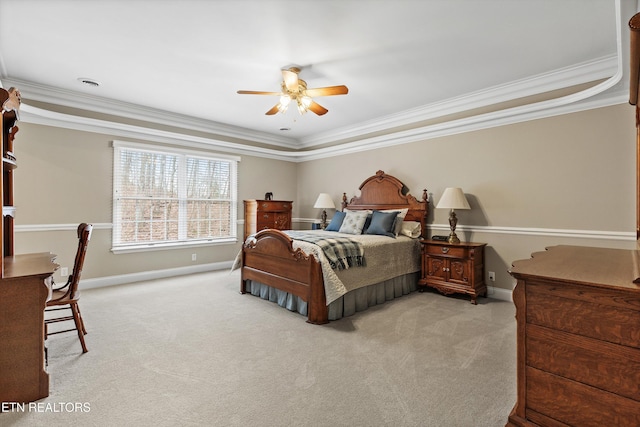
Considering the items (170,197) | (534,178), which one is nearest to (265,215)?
(170,197)

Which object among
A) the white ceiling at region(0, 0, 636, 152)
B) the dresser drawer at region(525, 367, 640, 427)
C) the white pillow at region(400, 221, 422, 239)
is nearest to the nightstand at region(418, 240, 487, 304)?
the white pillow at region(400, 221, 422, 239)

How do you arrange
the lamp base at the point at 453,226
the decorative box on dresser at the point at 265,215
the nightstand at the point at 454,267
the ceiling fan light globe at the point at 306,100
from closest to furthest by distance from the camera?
the ceiling fan light globe at the point at 306,100
the nightstand at the point at 454,267
the lamp base at the point at 453,226
the decorative box on dresser at the point at 265,215

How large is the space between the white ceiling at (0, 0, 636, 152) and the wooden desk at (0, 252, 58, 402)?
6.82 ft

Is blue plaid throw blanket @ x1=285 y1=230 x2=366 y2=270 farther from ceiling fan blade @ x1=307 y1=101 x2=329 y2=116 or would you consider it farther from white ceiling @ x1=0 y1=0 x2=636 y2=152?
white ceiling @ x1=0 y1=0 x2=636 y2=152

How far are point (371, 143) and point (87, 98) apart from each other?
4.37 m

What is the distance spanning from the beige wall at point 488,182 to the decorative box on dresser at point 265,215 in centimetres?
130

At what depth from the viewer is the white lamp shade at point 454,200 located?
4031 millimetres

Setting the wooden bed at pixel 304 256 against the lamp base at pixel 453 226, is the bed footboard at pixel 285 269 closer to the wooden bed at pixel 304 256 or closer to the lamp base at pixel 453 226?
the wooden bed at pixel 304 256

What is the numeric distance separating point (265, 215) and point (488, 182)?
3734mm

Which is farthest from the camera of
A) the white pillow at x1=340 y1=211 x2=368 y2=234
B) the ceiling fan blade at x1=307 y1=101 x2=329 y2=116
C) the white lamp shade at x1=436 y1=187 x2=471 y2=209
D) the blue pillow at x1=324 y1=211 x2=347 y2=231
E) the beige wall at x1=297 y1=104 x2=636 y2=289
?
the blue pillow at x1=324 y1=211 x2=347 y2=231

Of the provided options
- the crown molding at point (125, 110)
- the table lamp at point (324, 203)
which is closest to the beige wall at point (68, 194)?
the crown molding at point (125, 110)

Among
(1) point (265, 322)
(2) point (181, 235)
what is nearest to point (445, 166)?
(1) point (265, 322)

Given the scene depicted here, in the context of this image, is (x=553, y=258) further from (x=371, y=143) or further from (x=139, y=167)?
(x=139, y=167)

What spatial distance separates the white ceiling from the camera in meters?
2.44
